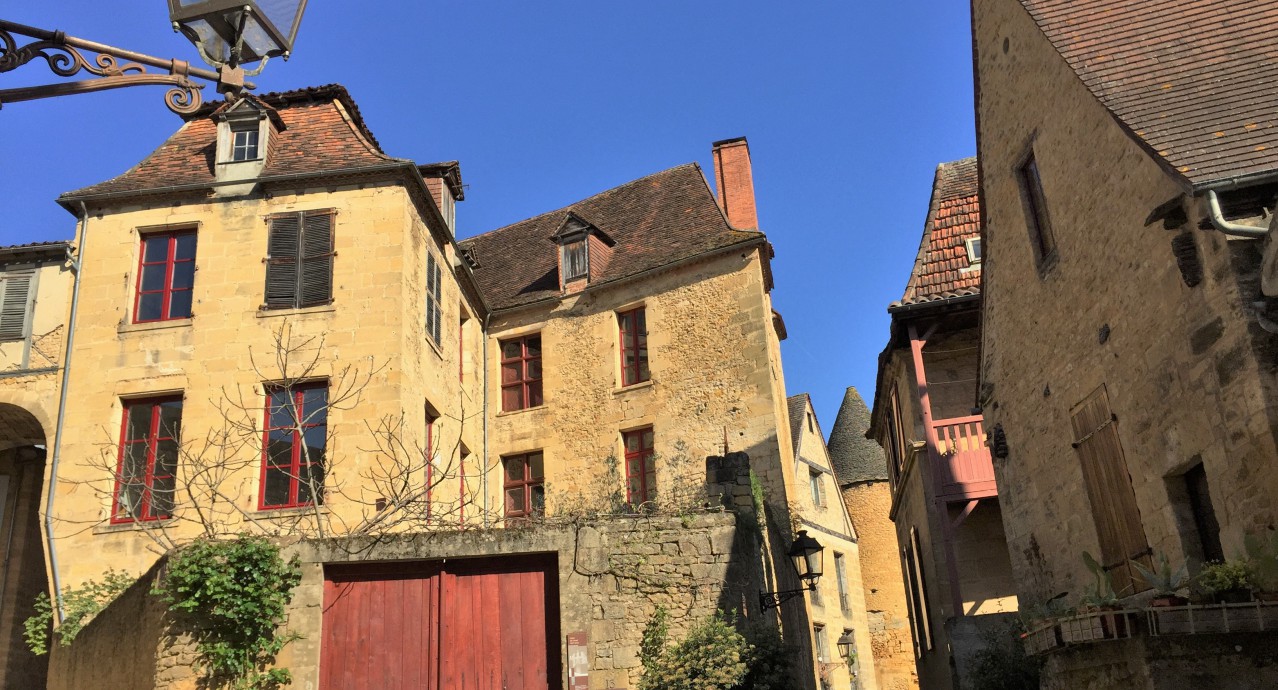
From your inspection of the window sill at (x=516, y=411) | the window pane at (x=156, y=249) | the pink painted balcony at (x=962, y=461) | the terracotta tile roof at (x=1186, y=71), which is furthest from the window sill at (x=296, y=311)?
the terracotta tile roof at (x=1186, y=71)

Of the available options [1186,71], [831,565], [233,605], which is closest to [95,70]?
[233,605]

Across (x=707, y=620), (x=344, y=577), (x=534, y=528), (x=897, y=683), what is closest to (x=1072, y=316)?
(x=707, y=620)

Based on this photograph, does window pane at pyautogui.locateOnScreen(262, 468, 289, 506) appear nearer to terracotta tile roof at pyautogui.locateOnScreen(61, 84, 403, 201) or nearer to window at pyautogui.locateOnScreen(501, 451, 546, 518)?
terracotta tile roof at pyautogui.locateOnScreen(61, 84, 403, 201)

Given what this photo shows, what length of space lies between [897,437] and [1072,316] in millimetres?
7832

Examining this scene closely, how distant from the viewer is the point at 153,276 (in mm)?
13641

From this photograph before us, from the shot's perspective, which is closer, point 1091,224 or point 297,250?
point 1091,224

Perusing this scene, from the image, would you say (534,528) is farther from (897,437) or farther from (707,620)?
(897,437)

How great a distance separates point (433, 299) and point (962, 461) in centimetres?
751

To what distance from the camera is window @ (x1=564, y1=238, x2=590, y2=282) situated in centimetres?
1723

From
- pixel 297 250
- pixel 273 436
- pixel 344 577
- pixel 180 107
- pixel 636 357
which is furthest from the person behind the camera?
pixel 636 357

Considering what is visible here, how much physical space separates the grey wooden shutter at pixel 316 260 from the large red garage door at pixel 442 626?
4.69 metres

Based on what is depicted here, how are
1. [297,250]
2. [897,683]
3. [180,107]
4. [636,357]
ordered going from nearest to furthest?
1. [180,107]
2. [297,250]
3. [636,357]
4. [897,683]

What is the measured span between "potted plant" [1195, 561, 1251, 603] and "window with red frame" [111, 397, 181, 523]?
10.8m

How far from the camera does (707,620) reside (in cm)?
943
